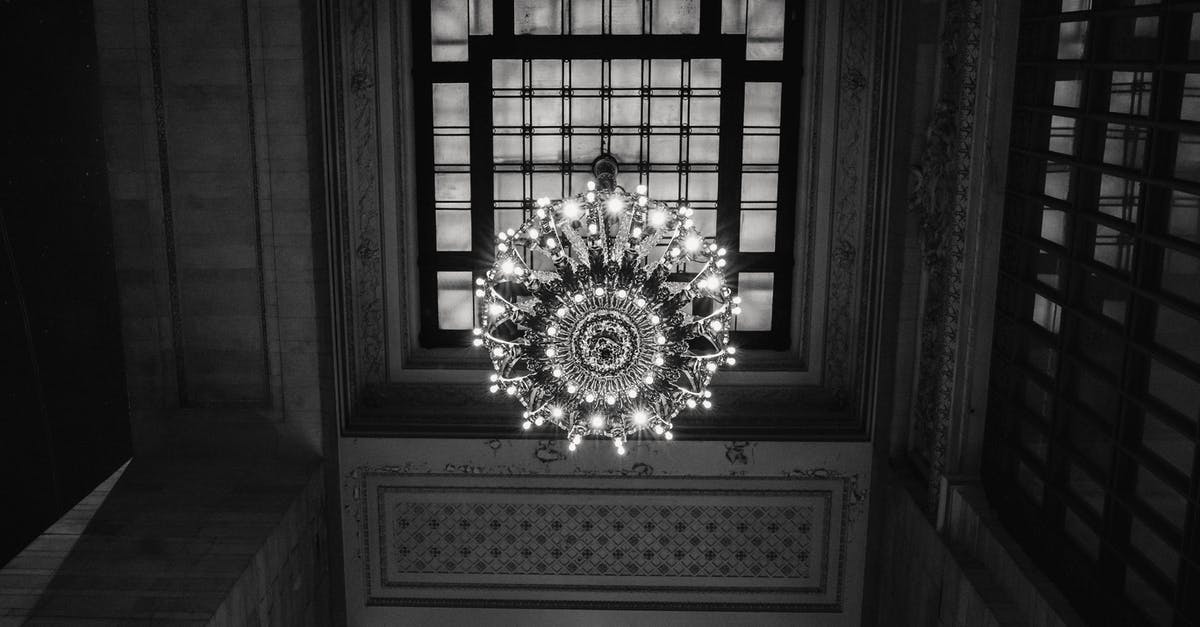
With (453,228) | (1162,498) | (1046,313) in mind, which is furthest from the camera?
(453,228)

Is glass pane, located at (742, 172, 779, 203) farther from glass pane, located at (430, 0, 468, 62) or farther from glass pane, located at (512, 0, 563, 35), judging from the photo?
glass pane, located at (430, 0, 468, 62)

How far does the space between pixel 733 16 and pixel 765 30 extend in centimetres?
21

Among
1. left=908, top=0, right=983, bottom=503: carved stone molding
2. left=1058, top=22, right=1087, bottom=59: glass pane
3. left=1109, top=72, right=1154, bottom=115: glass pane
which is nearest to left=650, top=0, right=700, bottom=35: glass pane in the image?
left=908, top=0, right=983, bottom=503: carved stone molding

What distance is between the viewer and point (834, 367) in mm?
6699

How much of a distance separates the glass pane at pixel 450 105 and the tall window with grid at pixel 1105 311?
319cm

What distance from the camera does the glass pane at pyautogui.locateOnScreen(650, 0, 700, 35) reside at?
253 inches

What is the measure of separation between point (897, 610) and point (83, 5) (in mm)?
5602

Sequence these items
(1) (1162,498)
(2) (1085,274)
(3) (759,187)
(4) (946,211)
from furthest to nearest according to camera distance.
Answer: (3) (759,187) < (4) (946,211) < (2) (1085,274) < (1) (1162,498)

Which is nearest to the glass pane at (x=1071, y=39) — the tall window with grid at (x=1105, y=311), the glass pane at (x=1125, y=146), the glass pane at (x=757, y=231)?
the tall window with grid at (x=1105, y=311)

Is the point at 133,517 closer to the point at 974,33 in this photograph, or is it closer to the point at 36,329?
the point at 36,329

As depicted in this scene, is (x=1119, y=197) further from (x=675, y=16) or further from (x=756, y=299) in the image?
(x=675, y=16)

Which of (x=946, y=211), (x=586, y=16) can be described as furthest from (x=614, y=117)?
(x=946, y=211)

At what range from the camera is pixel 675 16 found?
643cm

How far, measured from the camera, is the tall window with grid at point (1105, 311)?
148 inches
